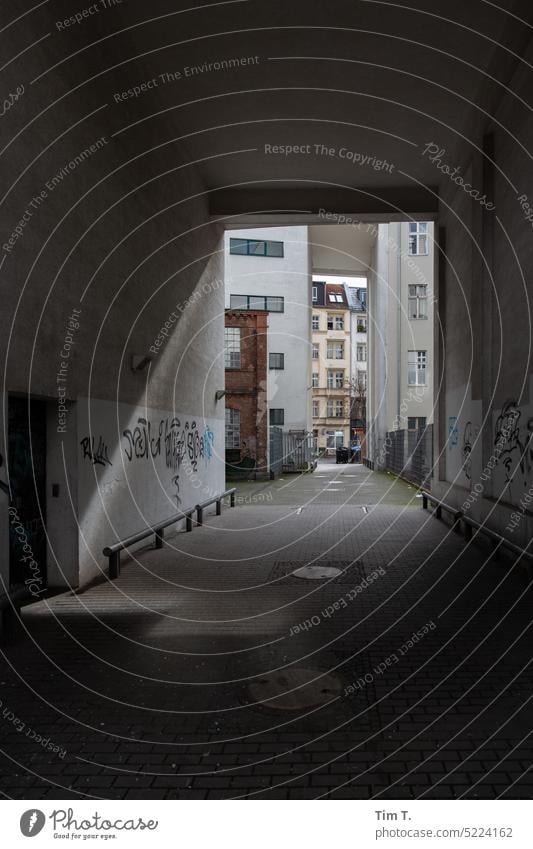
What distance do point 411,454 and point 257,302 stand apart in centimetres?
1656

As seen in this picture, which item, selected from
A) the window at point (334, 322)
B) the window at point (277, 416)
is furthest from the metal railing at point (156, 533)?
the window at point (334, 322)

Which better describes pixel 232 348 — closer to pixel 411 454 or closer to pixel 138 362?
pixel 411 454

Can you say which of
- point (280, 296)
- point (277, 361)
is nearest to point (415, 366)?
point (277, 361)

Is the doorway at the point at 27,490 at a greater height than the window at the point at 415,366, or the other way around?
the window at the point at 415,366

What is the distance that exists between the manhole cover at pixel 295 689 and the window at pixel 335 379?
219 ft

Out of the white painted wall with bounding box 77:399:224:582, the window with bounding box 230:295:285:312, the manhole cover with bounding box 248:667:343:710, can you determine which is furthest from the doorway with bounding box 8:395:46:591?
the window with bounding box 230:295:285:312

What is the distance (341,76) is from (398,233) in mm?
25899

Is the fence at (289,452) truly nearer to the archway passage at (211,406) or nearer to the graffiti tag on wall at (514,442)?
the archway passage at (211,406)

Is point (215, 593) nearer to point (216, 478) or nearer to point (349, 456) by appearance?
point (216, 478)

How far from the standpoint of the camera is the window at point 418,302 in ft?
117

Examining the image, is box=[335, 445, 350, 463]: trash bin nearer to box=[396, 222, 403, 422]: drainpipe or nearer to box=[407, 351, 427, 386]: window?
box=[396, 222, 403, 422]: drainpipe

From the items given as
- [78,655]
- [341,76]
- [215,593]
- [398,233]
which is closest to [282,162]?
[341,76]

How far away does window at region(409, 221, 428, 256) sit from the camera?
35438 mm

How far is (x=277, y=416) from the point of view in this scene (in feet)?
128
